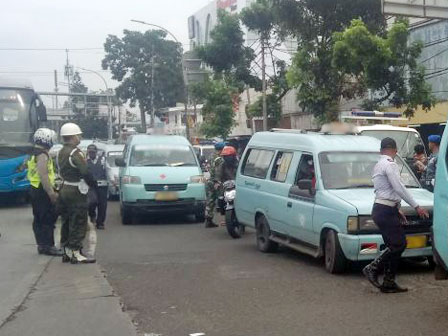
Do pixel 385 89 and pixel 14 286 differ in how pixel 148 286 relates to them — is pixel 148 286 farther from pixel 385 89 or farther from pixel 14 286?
pixel 385 89

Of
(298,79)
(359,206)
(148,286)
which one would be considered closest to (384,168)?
(359,206)

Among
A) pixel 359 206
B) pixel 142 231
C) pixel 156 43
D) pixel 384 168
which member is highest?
pixel 156 43

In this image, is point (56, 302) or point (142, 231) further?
point (142, 231)

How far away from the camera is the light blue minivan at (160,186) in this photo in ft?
48.1

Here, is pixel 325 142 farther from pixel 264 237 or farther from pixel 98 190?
pixel 98 190

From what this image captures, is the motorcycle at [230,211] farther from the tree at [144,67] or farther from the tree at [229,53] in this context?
the tree at [144,67]

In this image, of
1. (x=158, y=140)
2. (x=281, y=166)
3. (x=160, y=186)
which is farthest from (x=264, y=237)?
(x=158, y=140)

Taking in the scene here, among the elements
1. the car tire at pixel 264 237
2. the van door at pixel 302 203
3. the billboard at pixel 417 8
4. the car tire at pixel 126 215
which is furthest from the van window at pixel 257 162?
the billboard at pixel 417 8

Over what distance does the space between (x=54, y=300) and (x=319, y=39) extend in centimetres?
1673

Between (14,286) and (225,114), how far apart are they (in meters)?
28.1

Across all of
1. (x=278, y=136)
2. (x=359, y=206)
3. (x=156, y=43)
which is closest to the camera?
(x=359, y=206)

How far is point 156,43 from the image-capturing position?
2370 inches

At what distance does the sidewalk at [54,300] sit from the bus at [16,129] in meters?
7.65

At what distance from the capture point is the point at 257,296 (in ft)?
24.5
